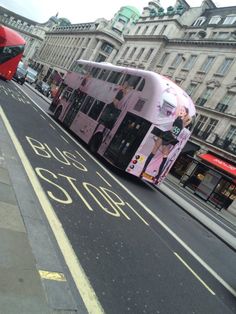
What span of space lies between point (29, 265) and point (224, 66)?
3484 centimetres

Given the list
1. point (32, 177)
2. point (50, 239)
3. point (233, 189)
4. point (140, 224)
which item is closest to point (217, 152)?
point (233, 189)

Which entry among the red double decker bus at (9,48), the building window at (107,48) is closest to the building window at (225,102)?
the red double decker bus at (9,48)

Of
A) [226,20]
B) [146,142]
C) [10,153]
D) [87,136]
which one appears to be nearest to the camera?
[10,153]

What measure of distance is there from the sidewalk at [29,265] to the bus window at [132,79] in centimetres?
921

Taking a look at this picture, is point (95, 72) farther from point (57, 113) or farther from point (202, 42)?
point (202, 42)

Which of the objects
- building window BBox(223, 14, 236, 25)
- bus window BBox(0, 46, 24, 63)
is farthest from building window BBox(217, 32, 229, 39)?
bus window BBox(0, 46, 24, 63)

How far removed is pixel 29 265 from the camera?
4.35 meters

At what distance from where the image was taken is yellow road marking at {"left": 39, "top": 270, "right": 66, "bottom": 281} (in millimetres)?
4332

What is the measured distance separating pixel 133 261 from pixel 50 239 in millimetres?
1786

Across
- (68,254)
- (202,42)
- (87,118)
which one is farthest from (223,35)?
(68,254)

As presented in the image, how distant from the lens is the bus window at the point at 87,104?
57.4 feet

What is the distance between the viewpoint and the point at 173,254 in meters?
8.16

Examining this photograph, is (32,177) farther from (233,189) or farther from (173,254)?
(233,189)

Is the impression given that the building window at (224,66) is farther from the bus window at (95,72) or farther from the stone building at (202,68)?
the bus window at (95,72)
